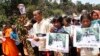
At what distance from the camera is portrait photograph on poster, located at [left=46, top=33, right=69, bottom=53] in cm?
765

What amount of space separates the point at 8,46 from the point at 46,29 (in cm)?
68

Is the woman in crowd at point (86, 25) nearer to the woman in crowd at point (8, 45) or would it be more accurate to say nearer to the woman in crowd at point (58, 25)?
the woman in crowd at point (58, 25)

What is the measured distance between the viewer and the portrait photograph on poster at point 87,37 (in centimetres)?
753

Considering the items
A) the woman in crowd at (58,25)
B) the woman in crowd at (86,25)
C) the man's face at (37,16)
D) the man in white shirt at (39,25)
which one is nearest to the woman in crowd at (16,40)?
the man in white shirt at (39,25)

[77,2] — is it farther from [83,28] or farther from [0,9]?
[0,9]

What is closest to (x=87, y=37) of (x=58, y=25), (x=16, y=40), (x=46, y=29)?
(x=58, y=25)

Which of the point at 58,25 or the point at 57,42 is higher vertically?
the point at 58,25

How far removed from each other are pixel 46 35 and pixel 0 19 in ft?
2.40

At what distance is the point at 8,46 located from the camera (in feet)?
26.2

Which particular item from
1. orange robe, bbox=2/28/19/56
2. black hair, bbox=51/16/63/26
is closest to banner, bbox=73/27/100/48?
black hair, bbox=51/16/63/26

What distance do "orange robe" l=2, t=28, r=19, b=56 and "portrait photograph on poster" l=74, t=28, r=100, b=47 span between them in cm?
96

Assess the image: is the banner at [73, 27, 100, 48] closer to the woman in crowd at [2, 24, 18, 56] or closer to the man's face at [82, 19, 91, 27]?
the man's face at [82, 19, 91, 27]

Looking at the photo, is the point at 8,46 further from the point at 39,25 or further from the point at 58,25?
the point at 58,25

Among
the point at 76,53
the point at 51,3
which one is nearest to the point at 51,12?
the point at 51,3
